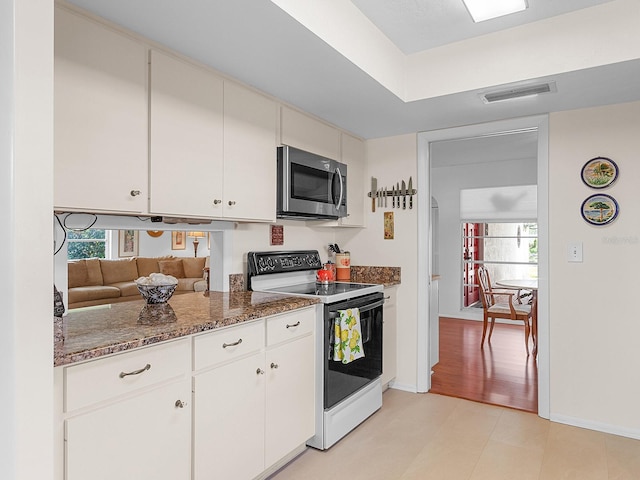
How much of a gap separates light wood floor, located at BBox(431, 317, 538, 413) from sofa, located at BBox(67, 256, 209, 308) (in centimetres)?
212

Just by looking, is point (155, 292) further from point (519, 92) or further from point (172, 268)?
point (519, 92)

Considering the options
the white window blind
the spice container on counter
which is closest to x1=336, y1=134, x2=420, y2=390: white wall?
the spice container on counter

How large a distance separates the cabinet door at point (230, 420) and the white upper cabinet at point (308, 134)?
144 centimetres

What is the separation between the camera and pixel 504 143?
4.85m

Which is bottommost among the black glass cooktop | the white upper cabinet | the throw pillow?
the black glass cooktop

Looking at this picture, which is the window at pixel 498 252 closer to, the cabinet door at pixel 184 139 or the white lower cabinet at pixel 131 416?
the cabinet door at pixel 184 139

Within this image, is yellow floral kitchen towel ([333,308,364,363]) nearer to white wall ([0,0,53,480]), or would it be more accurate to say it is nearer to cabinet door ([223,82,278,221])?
cabinet door ([223,82,278,221])

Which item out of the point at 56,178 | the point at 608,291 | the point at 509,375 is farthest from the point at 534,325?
the point at 56,178

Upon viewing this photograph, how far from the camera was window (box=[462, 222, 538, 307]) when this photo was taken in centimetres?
611

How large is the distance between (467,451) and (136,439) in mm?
1882

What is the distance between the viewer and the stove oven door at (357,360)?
2463 millimetres

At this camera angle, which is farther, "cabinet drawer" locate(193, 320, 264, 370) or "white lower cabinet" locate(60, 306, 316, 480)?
"cabinet drawer" locate(193, 320, 264, 370)

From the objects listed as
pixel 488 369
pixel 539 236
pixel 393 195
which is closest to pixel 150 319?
pixel 393 195

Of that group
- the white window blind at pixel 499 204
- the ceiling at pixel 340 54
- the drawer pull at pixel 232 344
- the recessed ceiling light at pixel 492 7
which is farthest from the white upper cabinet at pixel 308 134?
the white window blind at pixel 499 204
